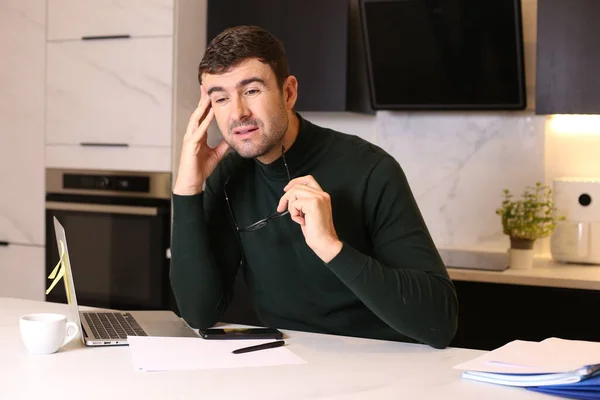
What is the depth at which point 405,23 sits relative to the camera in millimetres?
3096

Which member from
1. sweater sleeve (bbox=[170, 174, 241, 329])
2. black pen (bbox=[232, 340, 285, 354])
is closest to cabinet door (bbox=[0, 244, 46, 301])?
sweater sleeve (bbox=[170, 174, 241, 329])

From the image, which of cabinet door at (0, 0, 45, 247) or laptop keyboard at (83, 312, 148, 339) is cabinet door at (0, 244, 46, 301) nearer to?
cabinet door at (0, 0, 45, 247)

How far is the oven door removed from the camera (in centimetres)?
338

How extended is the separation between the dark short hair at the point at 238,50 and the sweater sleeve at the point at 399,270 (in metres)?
0.36

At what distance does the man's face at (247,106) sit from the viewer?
180 centimetres

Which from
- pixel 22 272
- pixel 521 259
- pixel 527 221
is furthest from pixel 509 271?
pixel 22 272

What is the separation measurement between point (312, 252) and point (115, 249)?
1826mm

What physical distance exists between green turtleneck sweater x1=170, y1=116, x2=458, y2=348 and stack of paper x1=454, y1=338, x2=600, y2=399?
0.21 meters

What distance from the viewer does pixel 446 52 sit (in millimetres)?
3086

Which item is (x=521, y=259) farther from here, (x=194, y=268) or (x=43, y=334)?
(x=43, y=334)

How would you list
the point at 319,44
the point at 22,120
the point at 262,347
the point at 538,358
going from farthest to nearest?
the point at 22,120 → the point at 319,44 → the point at 262,347 → the point at 538,358

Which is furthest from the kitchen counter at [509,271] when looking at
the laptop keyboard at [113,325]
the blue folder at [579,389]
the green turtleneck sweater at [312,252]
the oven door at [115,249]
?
the blue folder at [579,389]

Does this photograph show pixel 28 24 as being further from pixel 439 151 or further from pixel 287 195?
pixel 287 195

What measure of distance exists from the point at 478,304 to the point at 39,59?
215 centimetres
